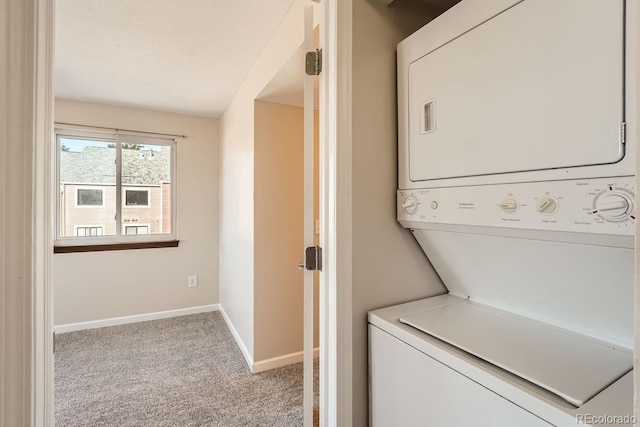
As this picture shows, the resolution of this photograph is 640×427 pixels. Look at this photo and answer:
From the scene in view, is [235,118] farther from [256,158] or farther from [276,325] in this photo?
[276,325]

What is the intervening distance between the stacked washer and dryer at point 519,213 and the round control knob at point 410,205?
0.04ft

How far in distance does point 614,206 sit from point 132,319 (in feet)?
12.6

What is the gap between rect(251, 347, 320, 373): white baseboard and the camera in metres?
2.20

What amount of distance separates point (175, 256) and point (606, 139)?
361 cm

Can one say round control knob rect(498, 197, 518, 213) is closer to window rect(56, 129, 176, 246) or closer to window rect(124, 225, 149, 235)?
window rect(56, 129, 176, 246)

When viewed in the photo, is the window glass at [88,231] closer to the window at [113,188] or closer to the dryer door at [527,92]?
the window at [113,188]

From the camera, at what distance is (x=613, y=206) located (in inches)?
21.8

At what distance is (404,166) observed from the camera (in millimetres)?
1016

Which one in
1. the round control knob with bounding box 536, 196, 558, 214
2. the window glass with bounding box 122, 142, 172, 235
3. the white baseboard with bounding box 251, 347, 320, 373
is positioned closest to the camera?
the round control knob with bounding box 536, 196, 558, 214

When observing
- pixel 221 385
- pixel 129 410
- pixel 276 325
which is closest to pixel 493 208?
pixel 276 325

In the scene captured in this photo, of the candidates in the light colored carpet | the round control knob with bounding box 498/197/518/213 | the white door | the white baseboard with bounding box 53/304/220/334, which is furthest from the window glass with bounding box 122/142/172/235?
the round control knob with bounding box 498/197/518/213

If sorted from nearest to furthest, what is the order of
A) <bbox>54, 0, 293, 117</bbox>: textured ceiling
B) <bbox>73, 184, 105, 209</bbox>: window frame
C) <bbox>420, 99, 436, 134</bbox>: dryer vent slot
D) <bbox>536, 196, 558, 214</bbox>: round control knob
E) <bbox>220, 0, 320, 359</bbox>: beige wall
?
<bbox>536, 196, 558, 214</bbox>: round control knob → <bbox>420, 99, 436, 134</bbox>: dryer vent slot → <bbox>54, 0, 293, 117</bbox>: textured ceiling → <bbox>220, 0, 320, 359</bbox>: beige wall → <bbox>73, 184, 105, 209</bbox>: window frame

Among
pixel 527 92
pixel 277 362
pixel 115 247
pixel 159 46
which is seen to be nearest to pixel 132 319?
pixel 115 247

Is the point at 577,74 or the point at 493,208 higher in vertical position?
the point at 577,74
